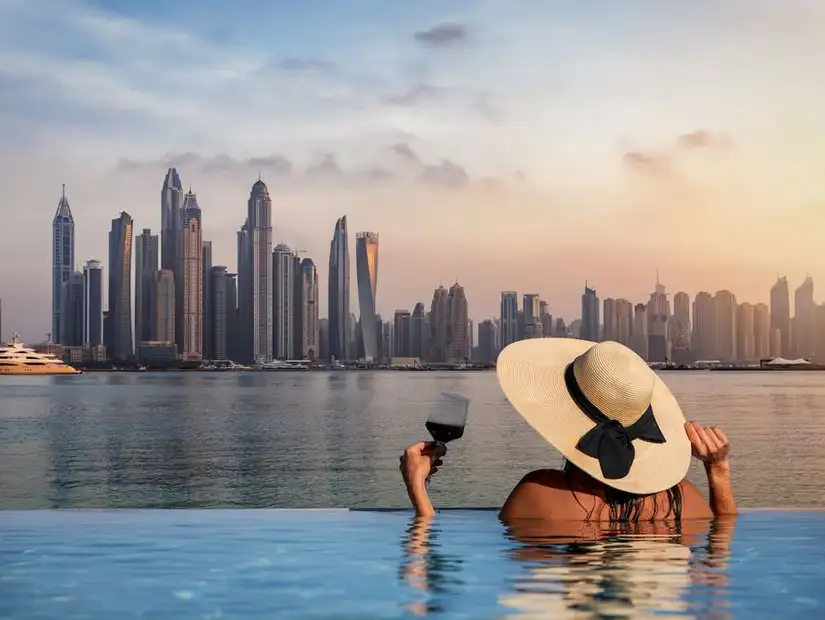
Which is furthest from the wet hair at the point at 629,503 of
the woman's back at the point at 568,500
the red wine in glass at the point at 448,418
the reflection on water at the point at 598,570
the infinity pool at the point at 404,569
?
the red wine in glass at the point at 448,418

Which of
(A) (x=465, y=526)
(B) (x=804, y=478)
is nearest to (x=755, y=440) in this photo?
(B) (x=804, y=478)

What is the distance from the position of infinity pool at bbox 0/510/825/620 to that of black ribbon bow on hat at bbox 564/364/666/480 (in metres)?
0.66

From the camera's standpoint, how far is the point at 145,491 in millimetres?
24141

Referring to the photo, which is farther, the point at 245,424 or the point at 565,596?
the point at 245,424

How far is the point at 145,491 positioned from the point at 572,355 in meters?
19.3

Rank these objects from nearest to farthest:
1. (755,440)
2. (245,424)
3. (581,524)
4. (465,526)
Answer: (581,524), (465,526), (755,440), (245,424)

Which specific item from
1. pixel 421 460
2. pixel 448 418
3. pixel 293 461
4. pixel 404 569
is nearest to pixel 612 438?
pixel 448 418

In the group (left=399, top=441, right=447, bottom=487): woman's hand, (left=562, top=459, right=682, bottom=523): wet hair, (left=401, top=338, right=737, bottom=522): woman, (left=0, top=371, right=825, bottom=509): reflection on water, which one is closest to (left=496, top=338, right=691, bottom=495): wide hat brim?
(left=401, top=338, right=737, bottom=522): woman

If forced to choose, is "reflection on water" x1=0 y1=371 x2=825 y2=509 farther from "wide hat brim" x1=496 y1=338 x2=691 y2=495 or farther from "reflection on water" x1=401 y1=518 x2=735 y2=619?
"wide hat brim" x1=496 y1=338 x2=691 y2=495

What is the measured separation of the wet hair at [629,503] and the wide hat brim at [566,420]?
0.20 metres

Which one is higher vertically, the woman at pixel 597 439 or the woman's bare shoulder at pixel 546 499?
the woman at pixel 597 439

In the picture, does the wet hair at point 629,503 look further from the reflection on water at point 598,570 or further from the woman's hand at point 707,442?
the woman's hand at point 707,442

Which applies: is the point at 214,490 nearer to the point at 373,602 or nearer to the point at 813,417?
the point at 373,602

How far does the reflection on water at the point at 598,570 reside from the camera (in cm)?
543
